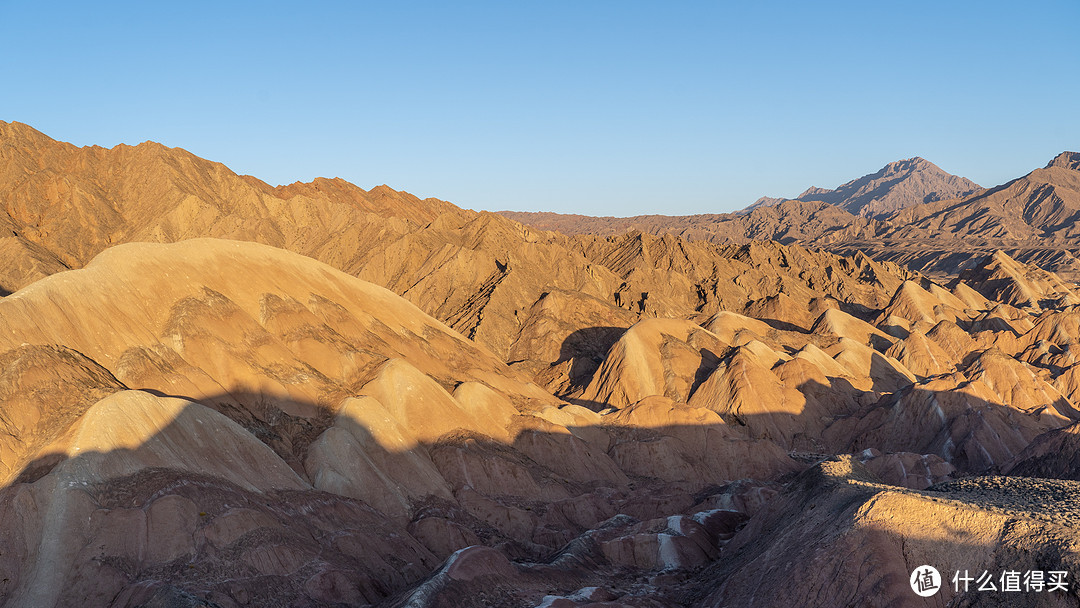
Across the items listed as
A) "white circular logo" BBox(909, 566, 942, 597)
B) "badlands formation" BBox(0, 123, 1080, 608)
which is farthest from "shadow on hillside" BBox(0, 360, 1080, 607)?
"white circular logo" BBox(909, 566, 942, 597)

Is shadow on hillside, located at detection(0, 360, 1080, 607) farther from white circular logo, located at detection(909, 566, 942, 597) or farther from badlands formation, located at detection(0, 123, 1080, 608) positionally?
white circular logo, located at detection(909, 566, 942, 597)

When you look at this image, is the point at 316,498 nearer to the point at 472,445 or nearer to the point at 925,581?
the point at 472,445

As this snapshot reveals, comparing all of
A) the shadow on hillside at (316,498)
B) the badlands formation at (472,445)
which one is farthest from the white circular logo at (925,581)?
the shadow on hillside at (316,498)

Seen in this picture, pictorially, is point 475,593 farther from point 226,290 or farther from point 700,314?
point 700,314

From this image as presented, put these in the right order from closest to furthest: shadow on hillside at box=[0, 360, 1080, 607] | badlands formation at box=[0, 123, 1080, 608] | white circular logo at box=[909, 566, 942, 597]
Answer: white circular logo at box=[909, 566, 942, 597]
badlands formation at box=[0, 123, 1080, 608]
shadow on hillside at box=[0, 360, 1080, 607]

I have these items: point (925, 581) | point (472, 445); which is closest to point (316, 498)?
point (472, 445)

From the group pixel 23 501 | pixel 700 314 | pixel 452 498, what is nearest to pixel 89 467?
pixel 23 501

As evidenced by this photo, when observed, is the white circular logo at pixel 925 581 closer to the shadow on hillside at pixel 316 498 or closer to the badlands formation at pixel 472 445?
the badlands formation at pixel 472 445
